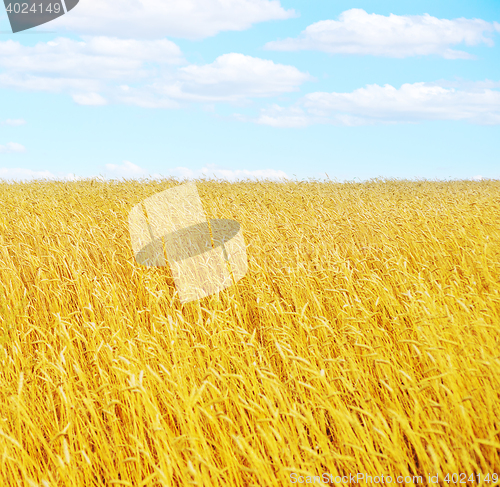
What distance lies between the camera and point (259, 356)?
254cm

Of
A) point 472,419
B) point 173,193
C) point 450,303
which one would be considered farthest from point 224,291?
point 173,193

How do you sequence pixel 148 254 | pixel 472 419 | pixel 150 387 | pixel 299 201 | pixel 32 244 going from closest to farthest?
pixel 472 419, pixel 150 387, pixel 148 254, pixel 32 244, pixel 299 201

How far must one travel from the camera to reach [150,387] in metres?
2.28

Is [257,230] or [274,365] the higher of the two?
[257,230]

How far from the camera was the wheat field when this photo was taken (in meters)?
1.75

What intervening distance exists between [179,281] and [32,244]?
Answer: 2.03 meters

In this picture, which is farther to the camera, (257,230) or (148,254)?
(257,230)

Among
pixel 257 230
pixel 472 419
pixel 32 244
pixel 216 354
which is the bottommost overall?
pixel 472 419

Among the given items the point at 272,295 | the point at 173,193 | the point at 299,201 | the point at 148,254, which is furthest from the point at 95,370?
the point at 299,201

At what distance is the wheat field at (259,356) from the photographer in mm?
1755

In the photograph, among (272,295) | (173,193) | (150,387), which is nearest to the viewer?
(150,387)

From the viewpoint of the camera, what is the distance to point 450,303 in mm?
3176

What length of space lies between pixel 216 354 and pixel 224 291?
1.10 meters

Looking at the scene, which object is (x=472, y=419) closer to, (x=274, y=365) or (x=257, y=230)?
(x=274, y=365)
